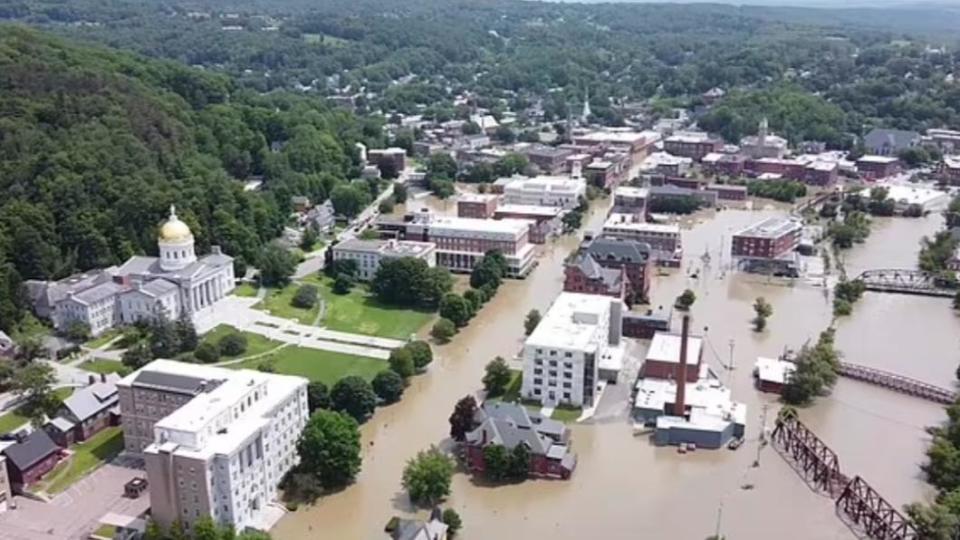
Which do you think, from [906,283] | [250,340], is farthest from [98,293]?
[906,283]

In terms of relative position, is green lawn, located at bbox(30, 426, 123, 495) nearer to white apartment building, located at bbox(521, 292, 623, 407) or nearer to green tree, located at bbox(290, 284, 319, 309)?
green tree, located at bbox(290, 284, 319, 309)

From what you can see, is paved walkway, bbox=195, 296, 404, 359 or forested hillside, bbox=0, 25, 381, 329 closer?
paved walkway, bbox=195, 296, 404, 359

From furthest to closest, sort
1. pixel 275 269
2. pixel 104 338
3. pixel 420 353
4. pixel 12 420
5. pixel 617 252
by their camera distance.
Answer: pixel 275 269 → pixel 617 252 → pixel 104 338 → pixel 420 353 → pixel 12 420

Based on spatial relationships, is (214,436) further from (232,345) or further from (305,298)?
(305,298)

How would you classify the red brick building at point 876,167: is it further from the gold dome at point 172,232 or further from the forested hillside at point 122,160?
the gold dome at point 172,232

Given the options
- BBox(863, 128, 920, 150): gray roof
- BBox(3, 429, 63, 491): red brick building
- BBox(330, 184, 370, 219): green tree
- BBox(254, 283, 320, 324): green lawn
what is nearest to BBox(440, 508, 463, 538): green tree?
BBox(3, 429, 63, 491): red brick building

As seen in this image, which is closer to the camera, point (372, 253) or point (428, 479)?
point (428, 479)

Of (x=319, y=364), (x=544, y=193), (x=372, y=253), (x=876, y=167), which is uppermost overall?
(x=876, y=167)
